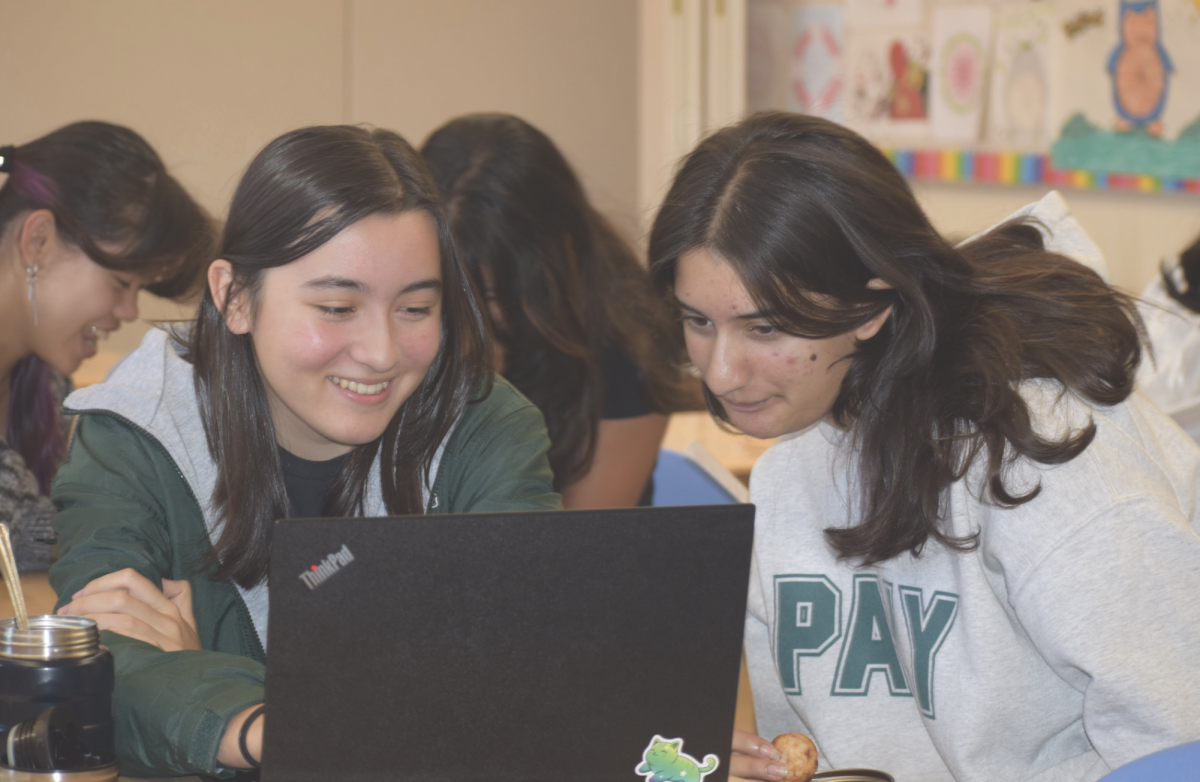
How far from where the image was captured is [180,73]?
3781 mm

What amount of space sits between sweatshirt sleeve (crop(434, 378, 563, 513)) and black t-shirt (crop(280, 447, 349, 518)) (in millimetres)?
125

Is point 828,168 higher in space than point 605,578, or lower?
higher

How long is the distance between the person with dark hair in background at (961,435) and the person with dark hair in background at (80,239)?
2.93ft

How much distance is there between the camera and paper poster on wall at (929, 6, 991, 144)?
11.4ft

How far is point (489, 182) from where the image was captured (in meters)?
1.87

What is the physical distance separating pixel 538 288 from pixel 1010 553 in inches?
39.0

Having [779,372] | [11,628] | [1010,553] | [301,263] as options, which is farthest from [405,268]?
[1010,553]

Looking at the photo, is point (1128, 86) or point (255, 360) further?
point (1128, 86)

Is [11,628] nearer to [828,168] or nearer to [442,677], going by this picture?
[442,677]

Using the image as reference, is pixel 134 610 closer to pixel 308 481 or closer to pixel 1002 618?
pixel 308 481

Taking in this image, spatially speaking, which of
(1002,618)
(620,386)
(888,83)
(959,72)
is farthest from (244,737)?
(888,83)

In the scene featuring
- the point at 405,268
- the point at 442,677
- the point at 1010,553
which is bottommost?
the point at 1010,553

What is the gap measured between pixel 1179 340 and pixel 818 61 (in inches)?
73.8

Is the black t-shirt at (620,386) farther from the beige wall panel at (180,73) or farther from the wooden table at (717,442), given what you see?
the beige wall panel at (180,73)
